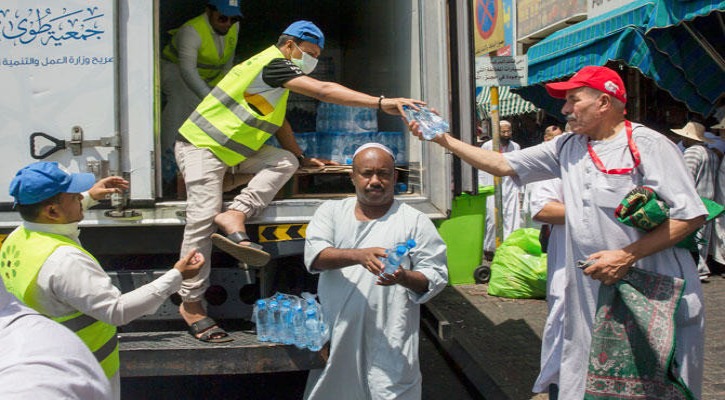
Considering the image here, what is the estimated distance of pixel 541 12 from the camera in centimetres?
1738

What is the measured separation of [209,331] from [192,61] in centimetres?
180

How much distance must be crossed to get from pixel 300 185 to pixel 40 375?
134 inches

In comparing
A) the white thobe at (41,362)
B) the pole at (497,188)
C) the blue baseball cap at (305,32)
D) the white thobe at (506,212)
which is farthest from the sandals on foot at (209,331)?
the white thobe at (506,212)

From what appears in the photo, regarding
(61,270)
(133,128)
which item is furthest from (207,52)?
(61,270)

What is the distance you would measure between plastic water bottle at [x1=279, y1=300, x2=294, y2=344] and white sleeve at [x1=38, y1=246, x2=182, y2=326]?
3.49 ft

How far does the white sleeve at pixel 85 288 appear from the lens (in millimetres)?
2803

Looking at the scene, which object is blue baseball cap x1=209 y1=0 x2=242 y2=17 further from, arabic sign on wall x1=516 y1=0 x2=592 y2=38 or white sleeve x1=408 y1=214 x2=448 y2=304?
arabic sign on wall x1=516 y1=0 x2=592 y2=38

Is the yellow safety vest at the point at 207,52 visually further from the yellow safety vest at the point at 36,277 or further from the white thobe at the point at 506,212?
the white thobe at the point at 506,212

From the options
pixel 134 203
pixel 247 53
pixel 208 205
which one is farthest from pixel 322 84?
pixel 247 53

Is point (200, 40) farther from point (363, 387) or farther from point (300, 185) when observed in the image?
point (363, 387)

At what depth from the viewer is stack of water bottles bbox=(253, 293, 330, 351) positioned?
375cm

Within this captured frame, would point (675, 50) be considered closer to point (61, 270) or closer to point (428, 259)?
point (428, 259)

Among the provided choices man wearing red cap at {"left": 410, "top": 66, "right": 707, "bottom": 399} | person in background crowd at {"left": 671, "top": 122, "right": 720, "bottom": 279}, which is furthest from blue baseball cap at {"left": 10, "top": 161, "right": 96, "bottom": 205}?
person in background crowd at {"left": 671, "top": 122, "right": 720, "bottom": 279}

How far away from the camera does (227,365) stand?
12.6ft
